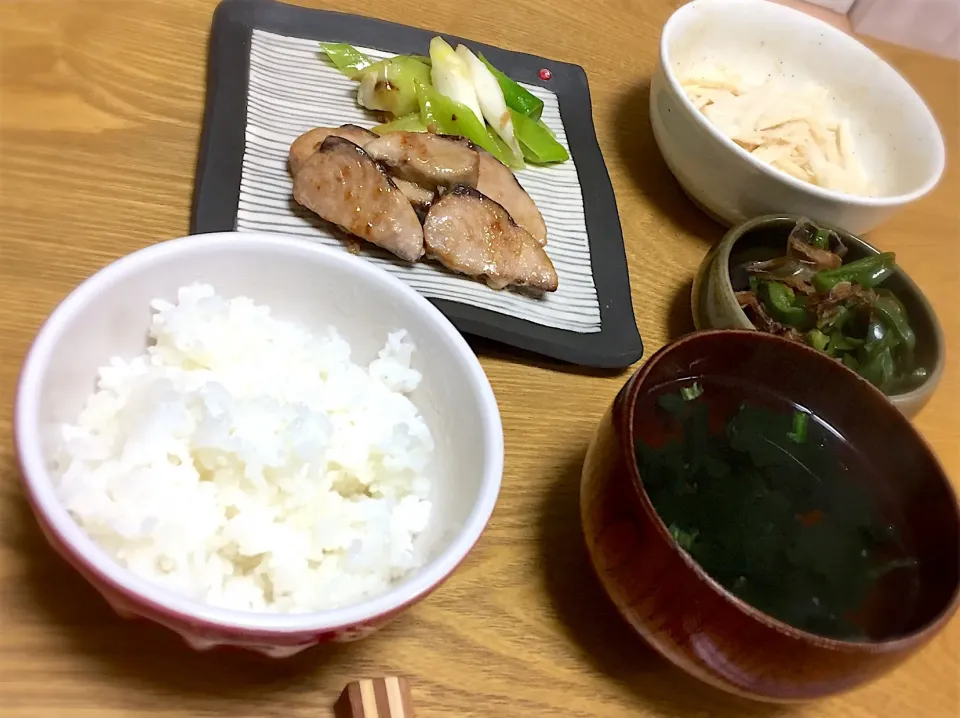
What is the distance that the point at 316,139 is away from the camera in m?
1.33

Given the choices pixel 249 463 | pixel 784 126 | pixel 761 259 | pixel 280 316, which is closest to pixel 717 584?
pixel 249 463

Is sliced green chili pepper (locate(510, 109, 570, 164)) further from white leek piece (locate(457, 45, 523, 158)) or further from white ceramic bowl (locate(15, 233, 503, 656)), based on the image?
white ceramic bowl (locate(15, 233, 503, 656))

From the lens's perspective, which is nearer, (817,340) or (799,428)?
(799,428)

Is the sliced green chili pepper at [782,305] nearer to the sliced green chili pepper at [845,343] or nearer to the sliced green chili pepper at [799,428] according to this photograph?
the sliced green chili pepper at [845,343]

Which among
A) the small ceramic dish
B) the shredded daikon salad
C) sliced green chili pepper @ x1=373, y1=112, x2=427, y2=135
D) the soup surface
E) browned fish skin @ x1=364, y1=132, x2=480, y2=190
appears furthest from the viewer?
the shredded daikon salad

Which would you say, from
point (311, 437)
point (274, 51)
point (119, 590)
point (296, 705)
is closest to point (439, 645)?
point (296, 705)

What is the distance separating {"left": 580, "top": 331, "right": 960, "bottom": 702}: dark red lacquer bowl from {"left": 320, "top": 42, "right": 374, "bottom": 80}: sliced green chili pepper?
0.90m

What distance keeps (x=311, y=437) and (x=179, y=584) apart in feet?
0.61

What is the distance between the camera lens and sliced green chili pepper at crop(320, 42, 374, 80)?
1.53 metres

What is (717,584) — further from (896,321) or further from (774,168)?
(774,168)

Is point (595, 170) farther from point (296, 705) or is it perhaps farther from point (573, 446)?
point (296, 705)

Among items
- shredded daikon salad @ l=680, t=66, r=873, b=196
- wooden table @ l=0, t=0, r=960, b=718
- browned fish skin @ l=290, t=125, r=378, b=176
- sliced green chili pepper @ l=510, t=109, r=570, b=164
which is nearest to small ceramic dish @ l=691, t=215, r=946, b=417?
wooden table @ l=0, t=0, r=960, b=718

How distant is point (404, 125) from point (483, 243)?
357mm

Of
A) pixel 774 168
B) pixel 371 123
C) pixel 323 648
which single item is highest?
pixel 774 168
